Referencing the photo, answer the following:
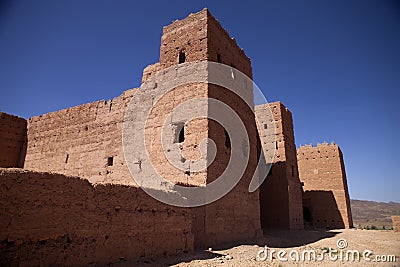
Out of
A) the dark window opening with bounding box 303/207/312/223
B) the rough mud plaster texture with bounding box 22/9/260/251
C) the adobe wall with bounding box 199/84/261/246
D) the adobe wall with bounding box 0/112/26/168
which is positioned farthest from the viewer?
the dark window opening with bounding box 303/207/312/223

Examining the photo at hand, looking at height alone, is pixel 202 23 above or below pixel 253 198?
above

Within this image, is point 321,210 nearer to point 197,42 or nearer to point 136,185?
point 197,42

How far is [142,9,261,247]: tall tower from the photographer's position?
9.07 metres

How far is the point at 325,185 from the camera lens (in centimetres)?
2048

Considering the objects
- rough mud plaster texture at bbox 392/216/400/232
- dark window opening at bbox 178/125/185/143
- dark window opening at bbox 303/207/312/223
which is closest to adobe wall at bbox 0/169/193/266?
dark window opening at bbox 178/125/185/143

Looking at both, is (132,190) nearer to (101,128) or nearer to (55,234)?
(55,234)

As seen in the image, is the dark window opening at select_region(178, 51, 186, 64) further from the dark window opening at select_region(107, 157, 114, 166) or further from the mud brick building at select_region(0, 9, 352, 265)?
the dark window opening at select_region(107, 157, 114, 166)

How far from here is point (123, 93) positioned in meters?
13.6

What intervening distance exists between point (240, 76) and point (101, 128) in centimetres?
754

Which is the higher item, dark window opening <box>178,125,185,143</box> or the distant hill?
dark window opening <box>178,125,185,143</box>

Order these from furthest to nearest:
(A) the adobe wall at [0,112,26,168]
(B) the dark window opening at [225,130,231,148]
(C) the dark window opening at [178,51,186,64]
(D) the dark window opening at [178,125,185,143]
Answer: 1. (A) the adobe wall at [0,112,26,168]
2. (C) the dark window opening at [178,51,186,64]
3. (B) the dark window opening at [225,130,231,148]
4. (D) the dark window opening at [178,125,185,143]

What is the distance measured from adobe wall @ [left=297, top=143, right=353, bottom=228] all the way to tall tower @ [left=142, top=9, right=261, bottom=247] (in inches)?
416

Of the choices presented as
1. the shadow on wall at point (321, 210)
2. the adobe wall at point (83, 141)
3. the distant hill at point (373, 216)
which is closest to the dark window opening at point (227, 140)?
the adobe wall at point (83, 141)

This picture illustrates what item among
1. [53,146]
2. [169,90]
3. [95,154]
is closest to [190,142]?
[169,90]
